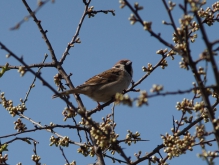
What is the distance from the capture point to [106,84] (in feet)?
21.6

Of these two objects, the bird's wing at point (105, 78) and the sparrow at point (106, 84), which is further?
the bird's wing at point (105, 78)

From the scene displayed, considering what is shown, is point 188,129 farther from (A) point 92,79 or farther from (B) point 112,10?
(A) point 92,79

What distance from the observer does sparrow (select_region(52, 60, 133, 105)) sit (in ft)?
20.7

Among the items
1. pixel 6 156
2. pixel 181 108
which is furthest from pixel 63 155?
pixel 181 108

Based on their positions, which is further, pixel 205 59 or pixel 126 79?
pixel 126 79

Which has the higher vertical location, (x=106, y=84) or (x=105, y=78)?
(x=105, y=78)

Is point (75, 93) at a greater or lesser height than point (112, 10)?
lesser

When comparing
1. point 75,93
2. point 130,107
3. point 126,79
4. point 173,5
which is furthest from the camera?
point 126,79

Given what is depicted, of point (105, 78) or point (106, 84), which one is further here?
point (105, 78)

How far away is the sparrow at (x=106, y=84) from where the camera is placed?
6.32 meters

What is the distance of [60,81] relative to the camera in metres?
5.19

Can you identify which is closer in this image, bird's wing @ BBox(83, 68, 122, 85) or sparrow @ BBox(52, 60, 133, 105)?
sparrow @ BBox(52, 60, 133, 105)

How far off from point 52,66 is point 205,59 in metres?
2.81

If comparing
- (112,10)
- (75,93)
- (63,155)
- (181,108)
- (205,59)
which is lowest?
(205,59)
